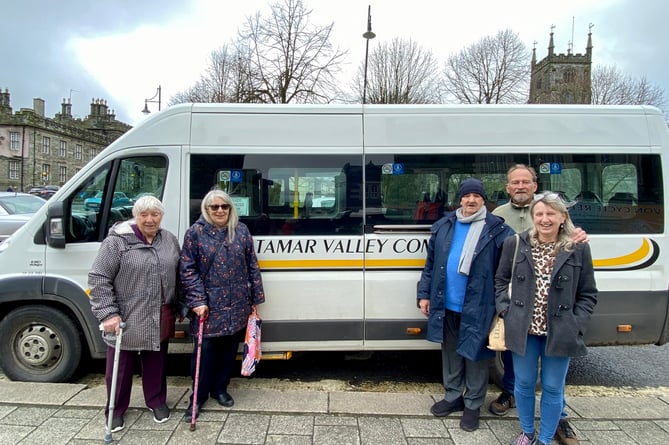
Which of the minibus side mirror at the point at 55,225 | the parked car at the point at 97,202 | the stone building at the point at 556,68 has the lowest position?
the minibus side mirror at the point at 55,225

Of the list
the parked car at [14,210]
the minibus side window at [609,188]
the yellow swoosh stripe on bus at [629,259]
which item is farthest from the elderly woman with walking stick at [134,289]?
the parked car at [14,210]

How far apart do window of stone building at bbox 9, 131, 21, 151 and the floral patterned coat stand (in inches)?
2123

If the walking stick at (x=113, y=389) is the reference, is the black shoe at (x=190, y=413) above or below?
below

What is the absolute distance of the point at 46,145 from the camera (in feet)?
153

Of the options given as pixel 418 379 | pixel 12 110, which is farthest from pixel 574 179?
pixel 12 110

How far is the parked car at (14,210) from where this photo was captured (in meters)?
7.88

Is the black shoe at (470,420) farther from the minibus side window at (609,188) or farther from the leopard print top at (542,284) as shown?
the minibus side window at (609,188)

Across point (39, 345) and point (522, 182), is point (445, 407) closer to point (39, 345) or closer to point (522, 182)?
point (522, 182)

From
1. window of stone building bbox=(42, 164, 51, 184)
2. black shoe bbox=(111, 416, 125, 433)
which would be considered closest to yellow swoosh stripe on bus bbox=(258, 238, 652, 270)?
black shoe bbox=(111, 416, 125, 433)

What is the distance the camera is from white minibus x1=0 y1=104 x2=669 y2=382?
347 centimetres

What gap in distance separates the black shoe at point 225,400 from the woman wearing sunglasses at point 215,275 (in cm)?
13

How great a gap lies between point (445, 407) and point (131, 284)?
2.51 metres

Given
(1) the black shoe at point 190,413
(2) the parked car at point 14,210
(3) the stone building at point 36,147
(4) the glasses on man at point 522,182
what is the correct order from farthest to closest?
(3) the stone building at point 36,147
(2) the parked car at point 14,210
(4) the glasses on man at point 522,182
(1) the black shoe at point 190,413

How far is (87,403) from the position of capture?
126 inches
